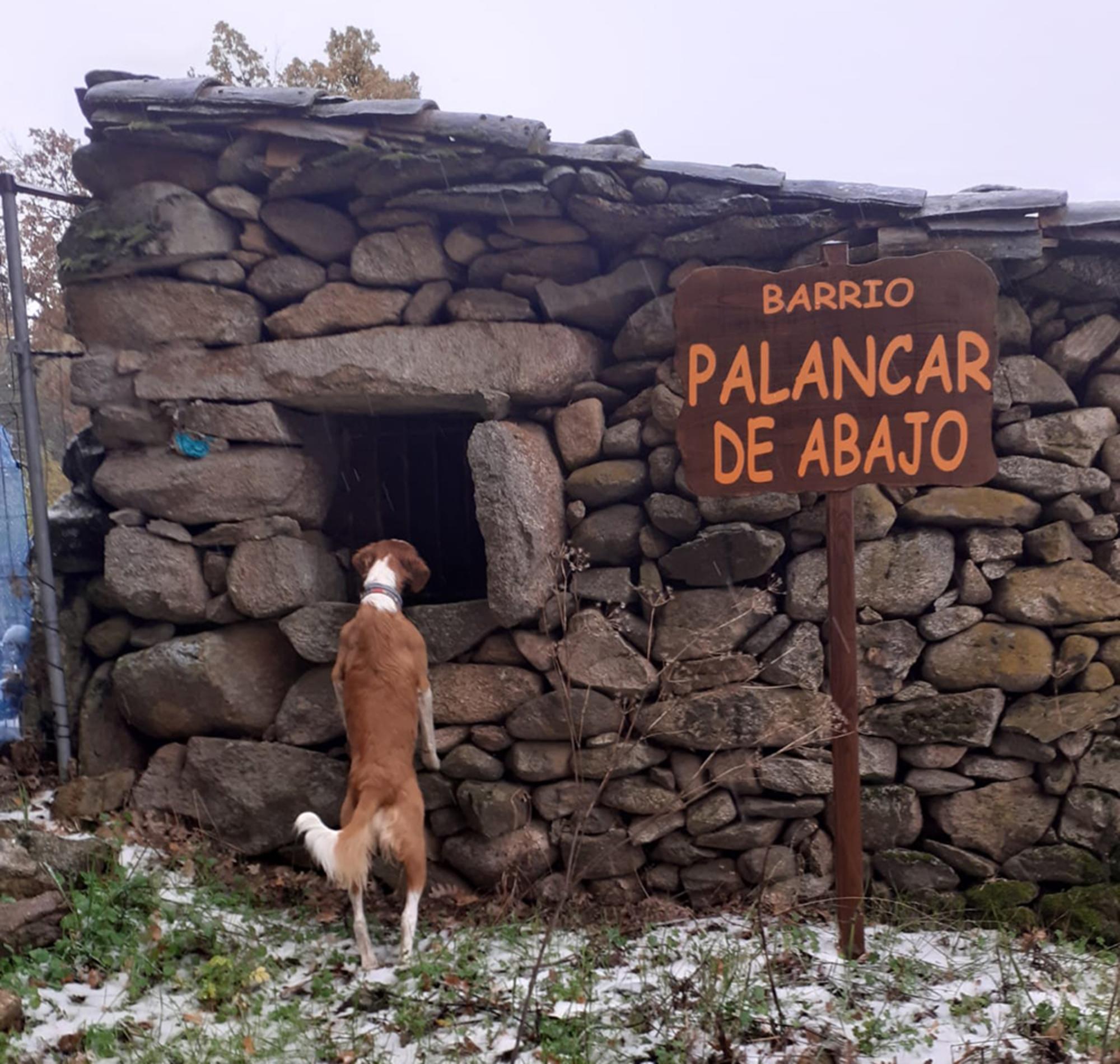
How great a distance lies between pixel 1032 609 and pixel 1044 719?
407 millimetres

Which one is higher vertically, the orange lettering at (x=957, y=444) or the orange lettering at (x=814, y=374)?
the orange lettering at (x=814, y=374)

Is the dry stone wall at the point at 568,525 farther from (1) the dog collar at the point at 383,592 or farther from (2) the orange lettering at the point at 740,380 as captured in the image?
(2) the orange lettering at the point at 740,380

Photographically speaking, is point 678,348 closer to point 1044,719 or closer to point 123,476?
point 1044,719

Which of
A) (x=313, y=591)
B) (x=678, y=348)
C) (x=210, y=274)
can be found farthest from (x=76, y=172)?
(x=678, y=348)

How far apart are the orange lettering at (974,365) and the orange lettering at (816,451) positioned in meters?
0.44

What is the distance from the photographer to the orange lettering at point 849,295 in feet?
10.7

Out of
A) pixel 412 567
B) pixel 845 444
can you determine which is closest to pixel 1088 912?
pixel 845 444

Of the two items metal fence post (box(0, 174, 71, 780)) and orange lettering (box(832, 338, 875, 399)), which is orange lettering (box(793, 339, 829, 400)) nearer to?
orange lettering (box(832, 338, 875, 399))

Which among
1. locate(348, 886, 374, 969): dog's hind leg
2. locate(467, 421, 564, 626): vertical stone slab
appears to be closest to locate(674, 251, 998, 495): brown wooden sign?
locate(467, 421, 564, 626): vertical stone slab

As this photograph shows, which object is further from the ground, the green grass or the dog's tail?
the dog's tail

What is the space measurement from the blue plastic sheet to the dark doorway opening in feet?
5.02

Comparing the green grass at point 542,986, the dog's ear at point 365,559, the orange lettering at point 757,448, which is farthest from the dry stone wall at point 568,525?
the orange lettering at point 757,448

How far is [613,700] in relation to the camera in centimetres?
400

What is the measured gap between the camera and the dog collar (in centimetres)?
388
